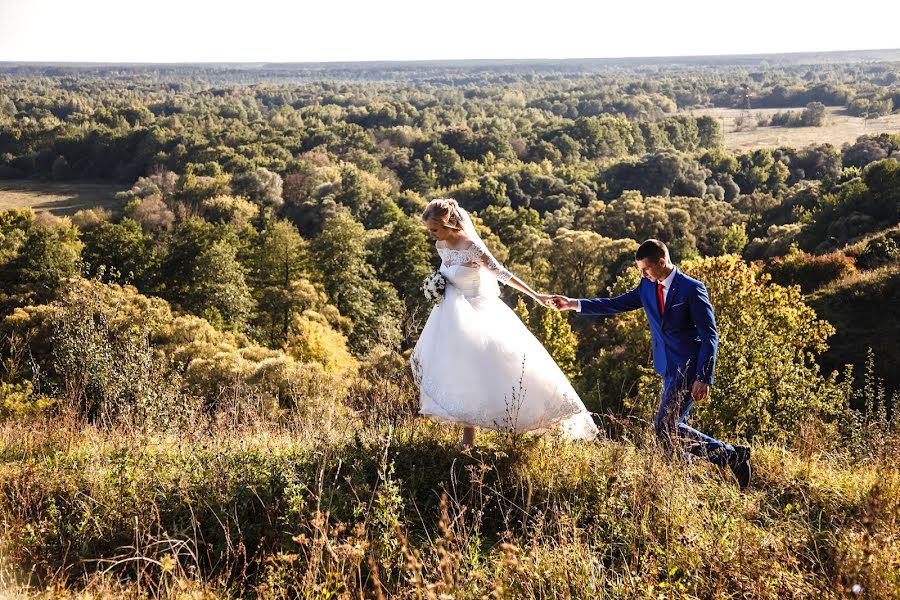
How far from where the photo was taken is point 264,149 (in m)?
92.5

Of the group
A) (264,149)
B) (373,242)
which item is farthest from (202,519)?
(264,149)

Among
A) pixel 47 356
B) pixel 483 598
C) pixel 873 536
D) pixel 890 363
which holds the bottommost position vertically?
pixel 47 356

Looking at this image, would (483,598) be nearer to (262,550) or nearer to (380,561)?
(380,561)

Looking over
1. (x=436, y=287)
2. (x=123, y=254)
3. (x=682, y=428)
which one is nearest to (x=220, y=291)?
(x=123, y=254)

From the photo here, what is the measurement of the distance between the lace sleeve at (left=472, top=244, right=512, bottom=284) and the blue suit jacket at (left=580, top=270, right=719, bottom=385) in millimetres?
1102

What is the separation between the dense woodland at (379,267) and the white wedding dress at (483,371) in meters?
0.29

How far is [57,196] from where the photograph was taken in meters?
84.4

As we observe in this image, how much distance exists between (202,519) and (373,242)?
44050 millimetres

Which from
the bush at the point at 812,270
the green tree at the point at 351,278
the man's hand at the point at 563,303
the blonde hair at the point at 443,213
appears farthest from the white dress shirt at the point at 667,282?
the green tree at the point at 351,278

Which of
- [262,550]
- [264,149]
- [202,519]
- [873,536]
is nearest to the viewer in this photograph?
[873,536]

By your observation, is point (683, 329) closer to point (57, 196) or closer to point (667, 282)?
point (667, 282)

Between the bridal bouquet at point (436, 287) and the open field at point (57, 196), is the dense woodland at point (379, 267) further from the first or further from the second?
the open field at point (57, 196)

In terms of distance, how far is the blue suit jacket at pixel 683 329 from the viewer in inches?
183

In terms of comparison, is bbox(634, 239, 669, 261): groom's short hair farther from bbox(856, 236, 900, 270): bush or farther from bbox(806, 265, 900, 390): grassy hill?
bbox(856, 236, 900, 270): bush
